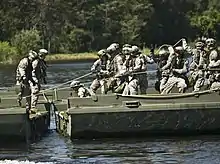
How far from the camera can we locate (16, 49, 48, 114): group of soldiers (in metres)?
25.4

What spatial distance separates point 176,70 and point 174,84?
0.52 metres

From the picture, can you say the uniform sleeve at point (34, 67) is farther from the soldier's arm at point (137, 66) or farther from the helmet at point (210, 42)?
the helmet at point (210, 42)

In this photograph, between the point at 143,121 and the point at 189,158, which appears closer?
the point at 189,158

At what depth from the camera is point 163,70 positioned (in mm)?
25266

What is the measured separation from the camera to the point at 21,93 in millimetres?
25625

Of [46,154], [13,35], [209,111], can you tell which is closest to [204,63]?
[209,111]

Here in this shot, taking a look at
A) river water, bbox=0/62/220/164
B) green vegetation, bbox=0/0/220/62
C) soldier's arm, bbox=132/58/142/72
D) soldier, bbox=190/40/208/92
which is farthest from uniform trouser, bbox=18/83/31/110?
green vegetation, bbox=0/0/220/62

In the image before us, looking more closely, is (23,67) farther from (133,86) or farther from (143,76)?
(143,76)

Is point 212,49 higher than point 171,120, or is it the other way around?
point 212,49

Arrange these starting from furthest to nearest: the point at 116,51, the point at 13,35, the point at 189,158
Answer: the point at 13,35
the point at 116,51
the point at 189,158

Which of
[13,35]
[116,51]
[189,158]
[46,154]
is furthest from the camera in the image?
[13,35]

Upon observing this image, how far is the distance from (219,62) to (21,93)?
648 cm

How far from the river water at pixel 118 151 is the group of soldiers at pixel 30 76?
174cm

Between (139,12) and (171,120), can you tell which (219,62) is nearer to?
(171,120)
